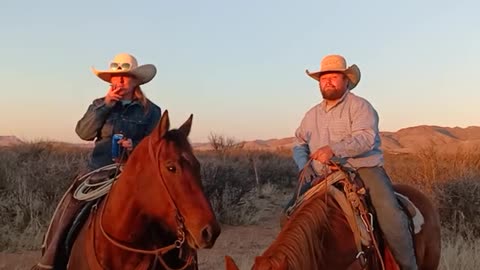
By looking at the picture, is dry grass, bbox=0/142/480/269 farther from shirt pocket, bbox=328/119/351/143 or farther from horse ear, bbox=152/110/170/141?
horse ear, bbox=152/110/170/141

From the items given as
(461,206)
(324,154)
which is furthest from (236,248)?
(324,154)

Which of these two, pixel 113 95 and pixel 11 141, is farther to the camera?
pixel 11 141

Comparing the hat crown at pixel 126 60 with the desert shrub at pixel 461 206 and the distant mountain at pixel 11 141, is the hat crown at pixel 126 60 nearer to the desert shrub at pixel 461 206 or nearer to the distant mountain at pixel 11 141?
the desert shrub at pixel 461 206

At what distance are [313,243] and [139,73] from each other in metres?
2.07

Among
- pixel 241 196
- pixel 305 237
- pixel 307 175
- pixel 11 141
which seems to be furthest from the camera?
pixel 11 141

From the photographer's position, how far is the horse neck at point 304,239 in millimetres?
3748

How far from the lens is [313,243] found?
13.3ft

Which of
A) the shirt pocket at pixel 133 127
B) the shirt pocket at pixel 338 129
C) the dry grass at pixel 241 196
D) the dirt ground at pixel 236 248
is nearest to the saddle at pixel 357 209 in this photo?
the shirt pocket at pixel 338 129

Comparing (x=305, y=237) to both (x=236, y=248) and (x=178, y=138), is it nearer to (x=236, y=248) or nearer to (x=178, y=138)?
(x=178, y=138)

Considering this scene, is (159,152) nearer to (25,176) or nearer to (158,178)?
(158,178)

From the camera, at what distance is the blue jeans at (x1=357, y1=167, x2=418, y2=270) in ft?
15.7

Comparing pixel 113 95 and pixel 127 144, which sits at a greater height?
pixel 113 95

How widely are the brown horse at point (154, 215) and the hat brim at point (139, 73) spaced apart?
3.40 ft

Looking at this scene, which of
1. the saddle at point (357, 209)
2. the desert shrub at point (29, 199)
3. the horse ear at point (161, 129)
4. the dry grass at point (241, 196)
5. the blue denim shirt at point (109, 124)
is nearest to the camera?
the horse ear at point (161, 129)
